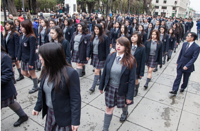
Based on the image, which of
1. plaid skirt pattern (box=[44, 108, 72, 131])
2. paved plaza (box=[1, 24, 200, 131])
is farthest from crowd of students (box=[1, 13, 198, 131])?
paved plaza (box=[1, 24, 200, 131])

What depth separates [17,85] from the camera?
491 cm

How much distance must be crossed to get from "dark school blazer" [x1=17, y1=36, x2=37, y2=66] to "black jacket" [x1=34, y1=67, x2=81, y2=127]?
2.40 meters

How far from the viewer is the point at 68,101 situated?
1886 millimetres

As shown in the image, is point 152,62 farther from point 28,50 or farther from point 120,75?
point 28,50

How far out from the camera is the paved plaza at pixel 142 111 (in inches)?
127

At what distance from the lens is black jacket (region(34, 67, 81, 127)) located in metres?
1.78

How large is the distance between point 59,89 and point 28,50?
9.55 ft

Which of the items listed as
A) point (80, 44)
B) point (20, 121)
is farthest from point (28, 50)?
point (20, 121)

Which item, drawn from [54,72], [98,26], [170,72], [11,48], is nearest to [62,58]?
[54,72]

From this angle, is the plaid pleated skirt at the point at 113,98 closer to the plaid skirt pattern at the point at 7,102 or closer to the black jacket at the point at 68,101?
the black jacket at the point at 68,101

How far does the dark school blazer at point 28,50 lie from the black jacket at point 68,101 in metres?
2.40

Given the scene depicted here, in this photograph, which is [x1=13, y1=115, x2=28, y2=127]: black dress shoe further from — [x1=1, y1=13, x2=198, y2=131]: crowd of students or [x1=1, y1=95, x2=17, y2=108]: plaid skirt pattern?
[x1=1, y1=95, x2=17, y2=108]: plaid skirt pattern

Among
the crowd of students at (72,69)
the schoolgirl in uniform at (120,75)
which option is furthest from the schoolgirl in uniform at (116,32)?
the schoolgirl in uniform at (120,75)

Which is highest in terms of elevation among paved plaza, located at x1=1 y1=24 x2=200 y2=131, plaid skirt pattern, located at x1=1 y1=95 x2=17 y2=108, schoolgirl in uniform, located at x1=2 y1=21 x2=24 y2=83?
schoolgirl in uniform, located at x1=2 y1=21 x2=24 y2=83
